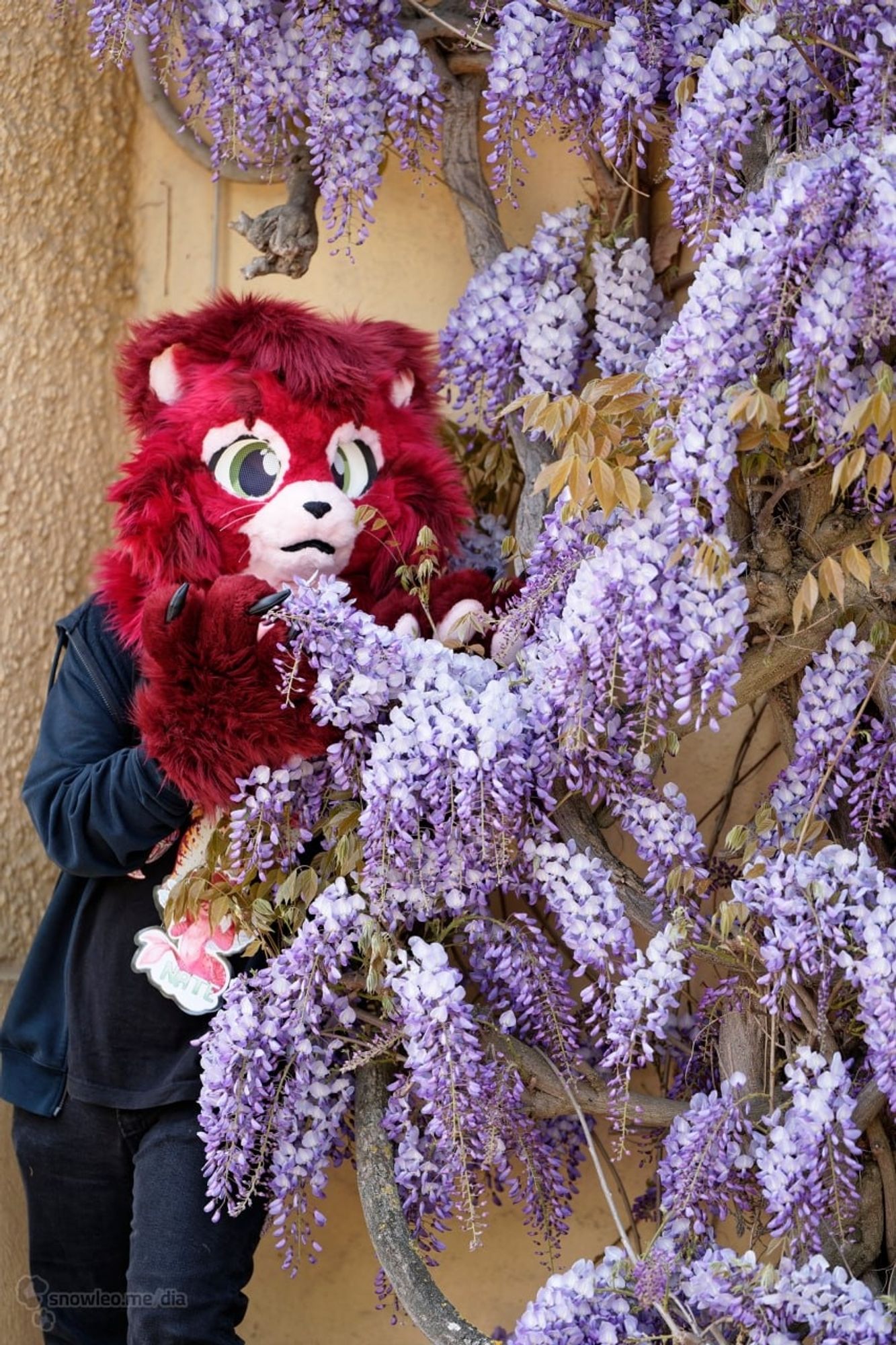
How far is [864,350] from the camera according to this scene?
5.16 feet

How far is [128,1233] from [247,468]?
1024 mm

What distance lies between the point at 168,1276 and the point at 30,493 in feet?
3.94

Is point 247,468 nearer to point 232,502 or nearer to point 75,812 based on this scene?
point 232,502

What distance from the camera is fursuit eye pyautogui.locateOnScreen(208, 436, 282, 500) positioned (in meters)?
1.95

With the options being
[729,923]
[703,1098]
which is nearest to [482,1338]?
[703,1098]

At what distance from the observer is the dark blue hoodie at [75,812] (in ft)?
6.15

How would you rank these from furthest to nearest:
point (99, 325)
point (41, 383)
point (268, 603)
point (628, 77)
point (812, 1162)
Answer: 1. point (99, 325)
2. point (41, 383)
3. point (628, 77)
4. point (268, 603)
5. point (812, 1162)

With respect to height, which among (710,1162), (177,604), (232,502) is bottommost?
(710,1162)

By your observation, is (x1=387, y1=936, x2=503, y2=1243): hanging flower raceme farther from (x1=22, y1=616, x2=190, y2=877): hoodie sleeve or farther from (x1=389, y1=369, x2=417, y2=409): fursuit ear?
(x1=389, y1=369, x2=417, y2=409): fursuit ear

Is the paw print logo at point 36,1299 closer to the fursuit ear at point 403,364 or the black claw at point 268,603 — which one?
the black claw at point 268,603

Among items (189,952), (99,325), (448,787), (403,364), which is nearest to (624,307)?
(403,364)

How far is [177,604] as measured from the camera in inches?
70.2

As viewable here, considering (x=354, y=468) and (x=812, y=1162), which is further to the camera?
(x=354, y=468)

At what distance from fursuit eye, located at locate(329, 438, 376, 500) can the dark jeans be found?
0.82 meters
